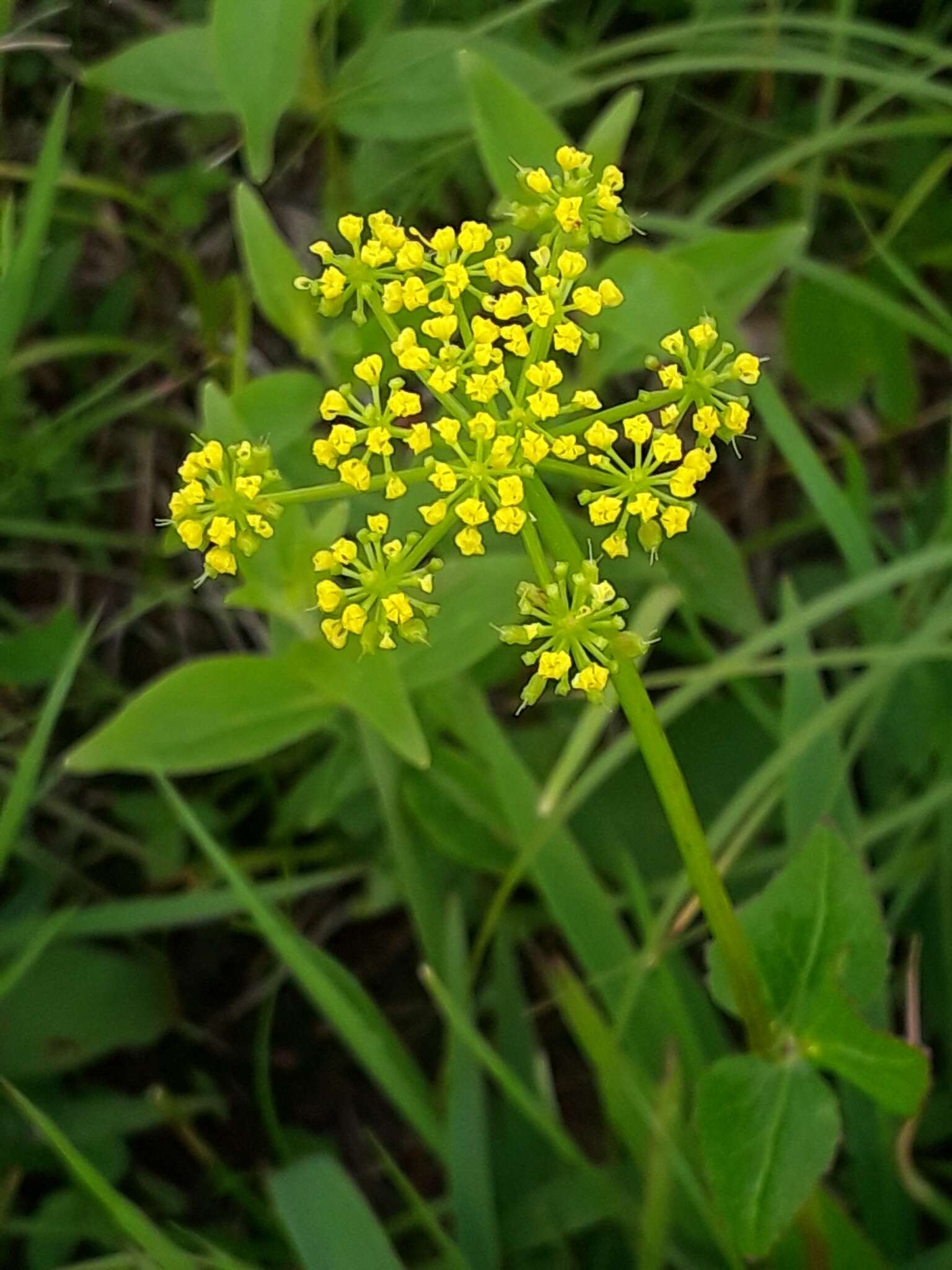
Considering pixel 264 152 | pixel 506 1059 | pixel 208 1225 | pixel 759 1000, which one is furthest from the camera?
pixel 208 1225

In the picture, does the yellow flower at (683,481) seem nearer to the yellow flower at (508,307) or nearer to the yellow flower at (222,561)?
the yellow flower at (508,307)

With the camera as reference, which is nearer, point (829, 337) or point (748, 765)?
point (748, 765)

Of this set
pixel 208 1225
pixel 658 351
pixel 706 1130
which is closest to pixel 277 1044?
pixel 208 1225

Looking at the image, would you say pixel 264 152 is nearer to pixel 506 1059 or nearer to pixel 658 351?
pixel 658 351

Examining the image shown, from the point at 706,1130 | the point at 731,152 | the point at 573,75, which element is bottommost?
the point at 706,1130

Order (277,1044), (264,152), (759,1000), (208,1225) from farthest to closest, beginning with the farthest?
(277,1044) < (208,1225) < (264,152) < (759,1000)

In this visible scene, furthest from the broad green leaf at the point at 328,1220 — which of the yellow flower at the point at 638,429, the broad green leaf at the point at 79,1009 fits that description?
the yellow flower at the point at 638,429

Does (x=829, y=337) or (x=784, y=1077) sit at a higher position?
(x=829, y=337)

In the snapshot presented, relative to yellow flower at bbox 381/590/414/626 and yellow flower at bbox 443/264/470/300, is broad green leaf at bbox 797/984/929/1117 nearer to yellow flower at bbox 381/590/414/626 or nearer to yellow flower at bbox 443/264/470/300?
yellow flower at bbox 381/590/414/626
